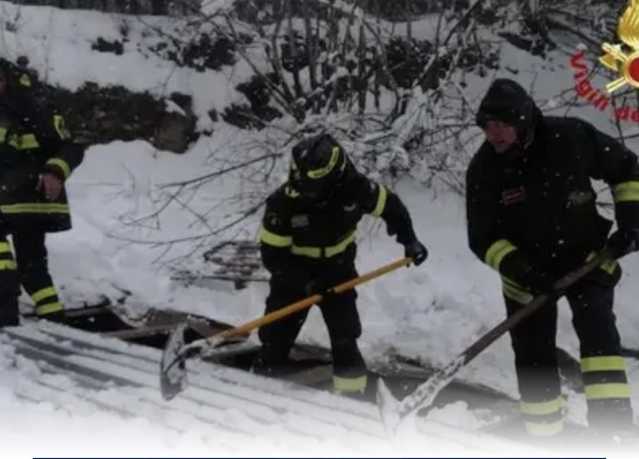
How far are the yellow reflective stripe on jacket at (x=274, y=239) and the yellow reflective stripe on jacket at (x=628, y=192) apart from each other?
163 cm

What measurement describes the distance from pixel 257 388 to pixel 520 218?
4.98ft

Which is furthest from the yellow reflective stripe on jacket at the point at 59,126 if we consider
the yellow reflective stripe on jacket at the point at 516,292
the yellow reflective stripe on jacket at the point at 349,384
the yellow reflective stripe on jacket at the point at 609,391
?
the yellow reflective stripe on jacket at the point at 609,391

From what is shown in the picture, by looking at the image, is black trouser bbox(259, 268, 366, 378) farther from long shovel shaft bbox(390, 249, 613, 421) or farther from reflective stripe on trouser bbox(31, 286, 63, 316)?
reflective stripe on trouser bbox(31, 286, 63, 316)

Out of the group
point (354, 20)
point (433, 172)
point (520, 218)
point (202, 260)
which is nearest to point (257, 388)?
point (520, 218)

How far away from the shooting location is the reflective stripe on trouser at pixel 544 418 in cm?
404

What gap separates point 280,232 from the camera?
441cm

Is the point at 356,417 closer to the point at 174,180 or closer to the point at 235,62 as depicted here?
the point at 174,180

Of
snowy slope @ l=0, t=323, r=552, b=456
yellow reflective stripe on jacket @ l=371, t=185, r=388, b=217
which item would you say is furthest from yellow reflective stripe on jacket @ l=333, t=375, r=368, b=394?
yellow reflective stripe on jacket @ l=371, t=185, r=388, b=217

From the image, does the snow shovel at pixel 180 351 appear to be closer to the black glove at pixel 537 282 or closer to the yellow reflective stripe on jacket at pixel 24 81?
the black glove at pixel 537 282

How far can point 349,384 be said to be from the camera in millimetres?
4605

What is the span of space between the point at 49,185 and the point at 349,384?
220cm

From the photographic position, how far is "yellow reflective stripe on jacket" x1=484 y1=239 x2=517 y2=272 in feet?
12.9

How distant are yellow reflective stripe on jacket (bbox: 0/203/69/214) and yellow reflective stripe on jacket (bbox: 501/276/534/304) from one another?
2.96m

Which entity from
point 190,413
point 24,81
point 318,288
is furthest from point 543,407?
point 24,81
